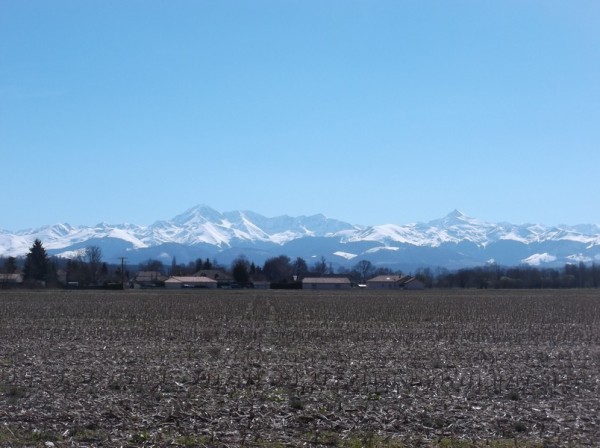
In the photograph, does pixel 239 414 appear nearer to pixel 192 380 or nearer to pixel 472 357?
pixel 192 380

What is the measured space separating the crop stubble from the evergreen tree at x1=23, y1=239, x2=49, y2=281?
4586 inches

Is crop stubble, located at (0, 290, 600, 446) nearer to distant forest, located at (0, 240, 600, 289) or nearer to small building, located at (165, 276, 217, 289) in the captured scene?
distant forest, located at (0, 240, 600, 289)

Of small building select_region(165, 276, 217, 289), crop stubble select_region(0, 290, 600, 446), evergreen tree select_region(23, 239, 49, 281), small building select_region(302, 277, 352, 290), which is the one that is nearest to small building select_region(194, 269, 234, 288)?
small building select_region(165, 276, 217, 289)

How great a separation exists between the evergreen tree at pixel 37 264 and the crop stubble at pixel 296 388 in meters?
116

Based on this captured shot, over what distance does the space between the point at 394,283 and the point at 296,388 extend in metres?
156

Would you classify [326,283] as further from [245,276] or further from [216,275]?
[216,275]

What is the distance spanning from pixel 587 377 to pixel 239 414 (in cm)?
932

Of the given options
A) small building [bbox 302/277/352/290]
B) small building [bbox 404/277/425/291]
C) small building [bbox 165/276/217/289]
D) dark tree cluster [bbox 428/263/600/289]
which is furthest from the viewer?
small building [bbox 302/277/352/290]

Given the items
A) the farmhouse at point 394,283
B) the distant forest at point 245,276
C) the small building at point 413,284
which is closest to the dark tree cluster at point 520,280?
the distant forest at point 245,276

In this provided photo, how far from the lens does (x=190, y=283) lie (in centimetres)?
15500

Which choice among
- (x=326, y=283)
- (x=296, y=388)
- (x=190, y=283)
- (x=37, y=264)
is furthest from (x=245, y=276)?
(x=296, y=388)

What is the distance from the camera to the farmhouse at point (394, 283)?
15512 cm

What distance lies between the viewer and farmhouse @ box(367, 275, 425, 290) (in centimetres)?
15512

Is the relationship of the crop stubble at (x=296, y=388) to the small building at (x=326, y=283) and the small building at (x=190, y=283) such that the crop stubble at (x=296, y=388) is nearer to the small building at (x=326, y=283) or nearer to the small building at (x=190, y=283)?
the small building at (x=190, y=283)
